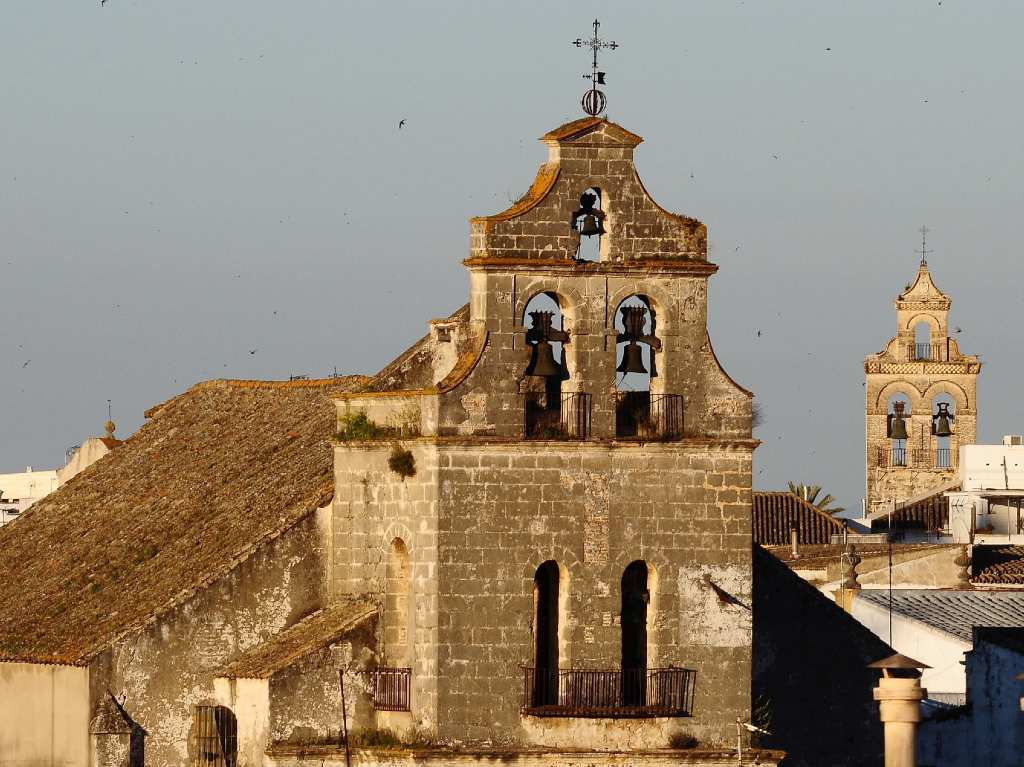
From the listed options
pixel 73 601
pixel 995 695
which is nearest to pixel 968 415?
pixel 995 695

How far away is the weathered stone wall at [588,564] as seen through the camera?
44531 millimetres

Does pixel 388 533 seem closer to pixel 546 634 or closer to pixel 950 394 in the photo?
pixel 546 634

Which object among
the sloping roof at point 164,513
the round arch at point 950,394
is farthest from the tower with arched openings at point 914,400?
the sloping roof at point 164,513

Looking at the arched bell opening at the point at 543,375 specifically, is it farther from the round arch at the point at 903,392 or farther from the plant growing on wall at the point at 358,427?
the round arch at the point at 903,392

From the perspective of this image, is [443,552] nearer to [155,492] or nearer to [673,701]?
[673,701]

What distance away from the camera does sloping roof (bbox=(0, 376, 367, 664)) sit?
4856cm

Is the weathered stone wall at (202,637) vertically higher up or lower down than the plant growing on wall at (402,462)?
lower down

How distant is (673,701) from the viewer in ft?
148

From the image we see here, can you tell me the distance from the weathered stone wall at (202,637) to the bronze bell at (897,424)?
81.1 metres

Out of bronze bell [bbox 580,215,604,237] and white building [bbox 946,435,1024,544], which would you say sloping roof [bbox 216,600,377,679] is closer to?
bronze bell [bbox 580,215,604,237]

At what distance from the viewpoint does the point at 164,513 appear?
52844 mm

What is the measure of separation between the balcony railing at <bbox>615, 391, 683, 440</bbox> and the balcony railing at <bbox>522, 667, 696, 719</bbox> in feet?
10.1

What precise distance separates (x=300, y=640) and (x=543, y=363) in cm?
526

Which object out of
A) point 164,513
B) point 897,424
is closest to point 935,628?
point 164,513
